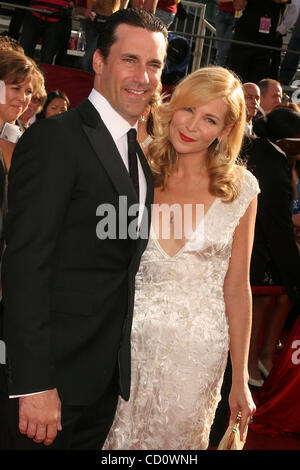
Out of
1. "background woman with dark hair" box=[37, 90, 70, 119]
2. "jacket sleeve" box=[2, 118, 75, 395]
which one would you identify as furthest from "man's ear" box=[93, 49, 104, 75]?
"background woman with dark hair" box=[37, 90, 70, 119]

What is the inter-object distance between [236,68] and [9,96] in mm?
4419

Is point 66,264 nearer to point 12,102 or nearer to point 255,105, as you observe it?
point 12,102

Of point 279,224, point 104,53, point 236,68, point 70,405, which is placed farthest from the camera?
point 236,68

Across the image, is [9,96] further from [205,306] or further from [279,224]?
[279,224]

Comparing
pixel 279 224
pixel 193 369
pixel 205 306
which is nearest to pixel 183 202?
pixel 205 306

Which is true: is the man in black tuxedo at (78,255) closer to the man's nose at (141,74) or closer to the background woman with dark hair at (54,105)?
the man's nose at (141,74)

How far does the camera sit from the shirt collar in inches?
73.6

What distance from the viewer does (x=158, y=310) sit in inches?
90.1

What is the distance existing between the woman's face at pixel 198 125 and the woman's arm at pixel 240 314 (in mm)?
320

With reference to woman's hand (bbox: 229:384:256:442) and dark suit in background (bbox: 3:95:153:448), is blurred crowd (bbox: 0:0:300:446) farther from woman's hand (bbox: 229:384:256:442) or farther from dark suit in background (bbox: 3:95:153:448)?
woman's hand (bbox: 229:384:256:442)

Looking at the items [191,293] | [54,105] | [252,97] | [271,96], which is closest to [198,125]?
[191,293]

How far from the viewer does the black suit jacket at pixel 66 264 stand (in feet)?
5.35

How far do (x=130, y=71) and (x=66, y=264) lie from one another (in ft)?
2.05
